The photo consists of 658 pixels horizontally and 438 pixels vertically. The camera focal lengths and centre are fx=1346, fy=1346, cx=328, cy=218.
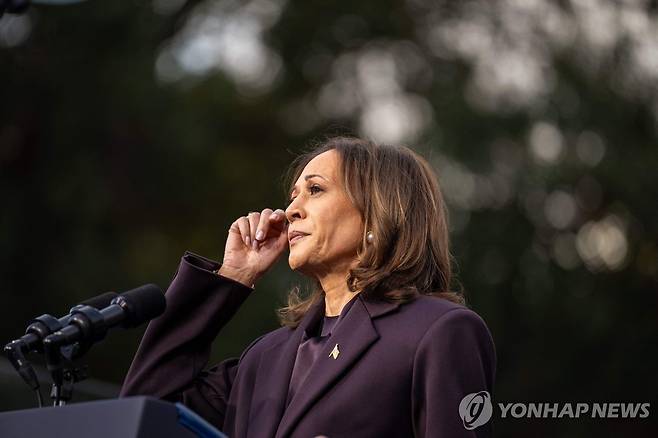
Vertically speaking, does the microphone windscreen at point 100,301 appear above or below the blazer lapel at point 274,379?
above

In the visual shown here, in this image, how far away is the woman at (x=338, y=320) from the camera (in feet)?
12.1

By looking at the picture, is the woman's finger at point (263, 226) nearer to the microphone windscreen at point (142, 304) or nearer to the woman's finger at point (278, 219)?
the woman's finger at point (278, 219)

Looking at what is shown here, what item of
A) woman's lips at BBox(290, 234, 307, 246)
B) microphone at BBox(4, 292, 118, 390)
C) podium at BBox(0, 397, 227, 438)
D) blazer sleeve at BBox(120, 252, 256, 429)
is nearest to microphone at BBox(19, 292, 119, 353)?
microphone at BBox(4, 292, 118, 390)

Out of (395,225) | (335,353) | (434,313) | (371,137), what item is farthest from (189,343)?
(371,137)

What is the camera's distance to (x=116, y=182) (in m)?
11.0

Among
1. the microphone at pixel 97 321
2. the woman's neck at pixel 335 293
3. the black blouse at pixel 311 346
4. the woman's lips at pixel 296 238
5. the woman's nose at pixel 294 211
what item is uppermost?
the microphone at pixel 97 321

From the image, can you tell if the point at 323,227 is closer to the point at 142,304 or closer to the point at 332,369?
the point at 332,369

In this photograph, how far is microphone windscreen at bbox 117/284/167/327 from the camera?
343 centimetres

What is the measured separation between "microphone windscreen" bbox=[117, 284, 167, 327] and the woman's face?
0.69 m

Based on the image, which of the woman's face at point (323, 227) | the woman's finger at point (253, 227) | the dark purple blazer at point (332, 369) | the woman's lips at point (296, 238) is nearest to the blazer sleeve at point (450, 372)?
the dark purple blazer at point (332, 369)

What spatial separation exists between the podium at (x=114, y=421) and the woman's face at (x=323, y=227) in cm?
135

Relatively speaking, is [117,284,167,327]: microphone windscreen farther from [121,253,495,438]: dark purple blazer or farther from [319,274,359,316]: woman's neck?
[319,274,359,316]: woman's neck

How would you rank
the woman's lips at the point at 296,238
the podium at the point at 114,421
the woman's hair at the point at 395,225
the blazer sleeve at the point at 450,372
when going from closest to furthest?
the podium at the point at 114,421
the blazer sleeve at the point at 450,372
the woman's hair at the point at 395,225
the woman's lips at the point at 296,238

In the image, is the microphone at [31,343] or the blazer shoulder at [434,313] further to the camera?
the blazer shoulder at [434,313]
